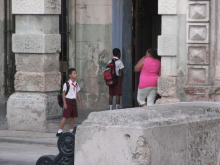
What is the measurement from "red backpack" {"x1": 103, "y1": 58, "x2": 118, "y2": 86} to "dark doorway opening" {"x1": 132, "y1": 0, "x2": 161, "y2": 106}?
4.58 feet

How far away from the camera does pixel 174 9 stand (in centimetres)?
1254

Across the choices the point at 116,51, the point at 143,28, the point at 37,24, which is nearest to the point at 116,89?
the point at 116,51

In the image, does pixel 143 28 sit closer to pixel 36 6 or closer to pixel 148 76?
pixel 36 6

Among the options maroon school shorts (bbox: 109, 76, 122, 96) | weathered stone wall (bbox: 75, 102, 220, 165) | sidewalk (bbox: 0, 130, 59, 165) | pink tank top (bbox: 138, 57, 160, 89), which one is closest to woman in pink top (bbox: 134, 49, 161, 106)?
pink tank top (bbox: 138, 57, 160, 89)

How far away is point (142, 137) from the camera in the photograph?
5520mm

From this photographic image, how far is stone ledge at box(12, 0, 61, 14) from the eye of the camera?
1351cm

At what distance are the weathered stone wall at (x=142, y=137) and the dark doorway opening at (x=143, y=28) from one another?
9.99 meters

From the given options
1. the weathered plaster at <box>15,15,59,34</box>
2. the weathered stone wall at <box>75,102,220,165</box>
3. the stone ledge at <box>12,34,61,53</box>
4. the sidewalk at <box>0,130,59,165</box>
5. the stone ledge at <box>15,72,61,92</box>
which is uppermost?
the weathered plaster at <box>15,15,59,34</box>

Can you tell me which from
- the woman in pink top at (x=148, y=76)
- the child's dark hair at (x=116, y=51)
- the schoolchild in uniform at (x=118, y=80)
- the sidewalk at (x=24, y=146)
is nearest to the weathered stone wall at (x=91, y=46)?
the schoolchild in uniform at (x=118, y=80)

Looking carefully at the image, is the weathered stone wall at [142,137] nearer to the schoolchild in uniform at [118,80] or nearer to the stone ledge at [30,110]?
the stone ledge at [30,110]

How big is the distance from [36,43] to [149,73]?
2.28m

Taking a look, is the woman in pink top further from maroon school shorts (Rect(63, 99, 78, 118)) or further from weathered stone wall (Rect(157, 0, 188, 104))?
maroon school shorts (Rect(63, 99, 78, 118))

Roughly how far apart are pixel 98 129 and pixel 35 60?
8117mm

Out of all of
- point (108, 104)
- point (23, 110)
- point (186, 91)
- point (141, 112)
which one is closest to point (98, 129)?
point (141, 112)
